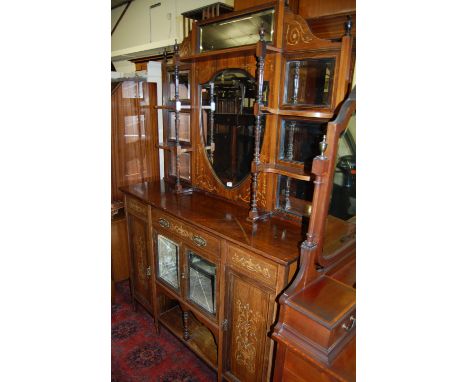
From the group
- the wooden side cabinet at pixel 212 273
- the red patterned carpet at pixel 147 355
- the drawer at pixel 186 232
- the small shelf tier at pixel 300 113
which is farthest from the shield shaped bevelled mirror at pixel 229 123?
the red patterned carpet at pixel 147 355

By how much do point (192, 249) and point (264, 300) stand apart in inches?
20.7

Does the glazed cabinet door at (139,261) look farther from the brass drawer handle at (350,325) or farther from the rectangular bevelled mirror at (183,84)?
the brass drawer handle at (350,325)

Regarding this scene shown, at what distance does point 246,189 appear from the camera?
5.82 ft

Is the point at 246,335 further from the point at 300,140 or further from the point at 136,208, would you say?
Answer: the point at 136,208

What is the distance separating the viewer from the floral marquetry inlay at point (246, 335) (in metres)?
1.48

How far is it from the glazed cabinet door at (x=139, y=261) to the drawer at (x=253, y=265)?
0.84m

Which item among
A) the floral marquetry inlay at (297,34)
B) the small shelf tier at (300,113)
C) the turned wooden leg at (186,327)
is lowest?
the turned wooden leg at (186,327)

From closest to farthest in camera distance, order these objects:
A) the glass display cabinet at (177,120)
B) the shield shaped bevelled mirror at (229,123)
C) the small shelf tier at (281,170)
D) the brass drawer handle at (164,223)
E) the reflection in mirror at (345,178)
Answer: the reflection in mirror at (345,178) → the small shelf tier at (281,170) → the shield shaped bevelled mirror at (229,123) → the brass drawer handle at (164,223) → the glass display cabinet at (177,120)

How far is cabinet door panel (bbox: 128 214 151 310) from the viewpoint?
2169mm

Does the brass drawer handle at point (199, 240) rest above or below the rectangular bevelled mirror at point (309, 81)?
below

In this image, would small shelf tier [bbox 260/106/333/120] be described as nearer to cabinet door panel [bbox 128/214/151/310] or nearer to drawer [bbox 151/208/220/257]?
drawer [bbox 151/208/220/257]

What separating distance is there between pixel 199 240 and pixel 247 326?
50 cm
